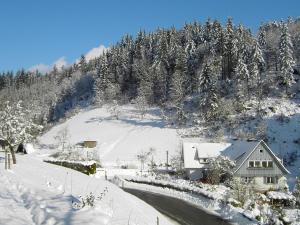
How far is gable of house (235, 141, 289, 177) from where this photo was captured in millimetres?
59812

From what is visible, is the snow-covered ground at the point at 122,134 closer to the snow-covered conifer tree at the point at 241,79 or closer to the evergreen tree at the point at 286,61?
the snow-covered conifer tree at the point at 241,79

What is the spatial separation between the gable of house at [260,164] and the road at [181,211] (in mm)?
19597

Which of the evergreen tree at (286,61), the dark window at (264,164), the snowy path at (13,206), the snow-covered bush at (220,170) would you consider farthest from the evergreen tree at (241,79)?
the snowy path at (13,206)

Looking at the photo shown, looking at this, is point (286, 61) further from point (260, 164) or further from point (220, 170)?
point (220, 170)

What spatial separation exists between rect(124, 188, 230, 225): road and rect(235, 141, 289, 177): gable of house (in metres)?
19.6

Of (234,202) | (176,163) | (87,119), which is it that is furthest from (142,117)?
(234,202)

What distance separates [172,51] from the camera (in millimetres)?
137875

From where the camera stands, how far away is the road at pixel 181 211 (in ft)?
102

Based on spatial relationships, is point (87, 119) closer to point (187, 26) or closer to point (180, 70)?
point (180, 70)

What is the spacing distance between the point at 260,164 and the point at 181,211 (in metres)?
28.7

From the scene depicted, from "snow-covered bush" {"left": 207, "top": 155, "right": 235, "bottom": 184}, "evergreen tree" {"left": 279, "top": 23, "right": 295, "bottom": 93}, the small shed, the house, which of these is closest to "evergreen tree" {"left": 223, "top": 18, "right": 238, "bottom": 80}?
"evergreen tree" {"left": 279, "top": 23, "right": 295, "bottom": 93}

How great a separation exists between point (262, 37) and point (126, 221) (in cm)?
12471

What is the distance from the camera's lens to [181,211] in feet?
114

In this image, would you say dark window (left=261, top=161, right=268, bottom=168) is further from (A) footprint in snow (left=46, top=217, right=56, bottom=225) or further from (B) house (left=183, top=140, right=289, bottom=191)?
(A) footprint in snow (left=46, top=217, right=56, bottom=225)
